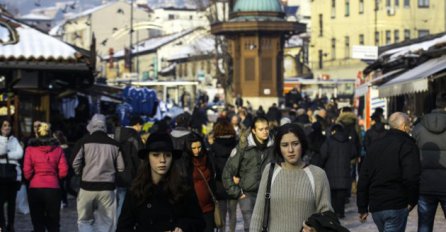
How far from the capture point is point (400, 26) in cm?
9100

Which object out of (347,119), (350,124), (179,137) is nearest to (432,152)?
(179,137)

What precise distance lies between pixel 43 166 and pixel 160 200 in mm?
8028

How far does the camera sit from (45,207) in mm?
15359

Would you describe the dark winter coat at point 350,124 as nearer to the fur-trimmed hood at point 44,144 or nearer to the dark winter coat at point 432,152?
the fur-trimmed hood at point 44,144

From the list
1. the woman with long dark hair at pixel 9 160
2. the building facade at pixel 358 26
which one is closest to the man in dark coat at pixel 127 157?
the woman with long dark hair at pixel 9 160

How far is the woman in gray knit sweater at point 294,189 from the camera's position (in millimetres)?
8328

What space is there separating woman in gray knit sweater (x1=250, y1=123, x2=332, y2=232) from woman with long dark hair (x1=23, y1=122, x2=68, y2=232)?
7203 mm

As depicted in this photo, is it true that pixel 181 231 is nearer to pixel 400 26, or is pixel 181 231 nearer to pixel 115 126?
pixel 115 126

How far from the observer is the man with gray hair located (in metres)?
14.2

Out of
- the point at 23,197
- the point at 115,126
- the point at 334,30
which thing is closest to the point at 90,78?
the point at 23,197

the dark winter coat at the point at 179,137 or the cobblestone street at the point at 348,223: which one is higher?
the dark winter coat at the point at 179,137

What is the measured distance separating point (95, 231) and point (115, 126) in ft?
13.7

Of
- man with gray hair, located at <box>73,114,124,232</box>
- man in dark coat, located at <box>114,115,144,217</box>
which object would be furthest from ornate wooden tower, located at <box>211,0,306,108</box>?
man with gray hair, located at <box>73,114,124,232</box>

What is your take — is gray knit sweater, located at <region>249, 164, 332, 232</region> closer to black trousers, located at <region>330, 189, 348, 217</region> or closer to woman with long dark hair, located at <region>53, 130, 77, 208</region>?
black trousers, located at <region>330, 189, 348, 217</region>
